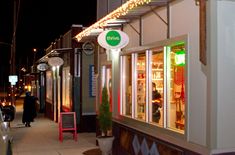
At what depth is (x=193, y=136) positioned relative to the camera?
6375 mm

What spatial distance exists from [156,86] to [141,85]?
939mm

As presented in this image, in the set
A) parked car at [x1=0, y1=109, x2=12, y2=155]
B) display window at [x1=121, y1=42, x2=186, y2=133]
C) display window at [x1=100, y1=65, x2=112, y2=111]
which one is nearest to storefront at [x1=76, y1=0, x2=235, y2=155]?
display window at [x1=121, y1=42, x2=186, y2=133]

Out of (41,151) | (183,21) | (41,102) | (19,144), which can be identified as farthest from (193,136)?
(41,102)

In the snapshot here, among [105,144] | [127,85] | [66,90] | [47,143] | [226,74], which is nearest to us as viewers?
[226,74]

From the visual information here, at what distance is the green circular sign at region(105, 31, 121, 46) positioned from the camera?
934 centimetres

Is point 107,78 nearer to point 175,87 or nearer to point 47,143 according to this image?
point 47,143

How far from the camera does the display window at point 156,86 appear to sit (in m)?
7.46

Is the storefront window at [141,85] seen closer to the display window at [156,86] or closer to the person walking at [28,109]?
the display window at [156,86]

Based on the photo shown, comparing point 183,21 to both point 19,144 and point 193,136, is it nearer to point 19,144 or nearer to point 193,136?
point 193,136

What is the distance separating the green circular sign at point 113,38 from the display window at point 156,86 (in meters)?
0.49

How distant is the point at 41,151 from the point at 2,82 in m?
77.8

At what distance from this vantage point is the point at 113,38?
30.7 ft

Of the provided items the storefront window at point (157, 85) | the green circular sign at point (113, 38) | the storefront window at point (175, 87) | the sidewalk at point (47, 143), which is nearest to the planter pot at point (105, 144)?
the sidewalk at point (47, 143)

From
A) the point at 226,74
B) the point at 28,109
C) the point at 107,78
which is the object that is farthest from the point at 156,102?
the point at 28,109
